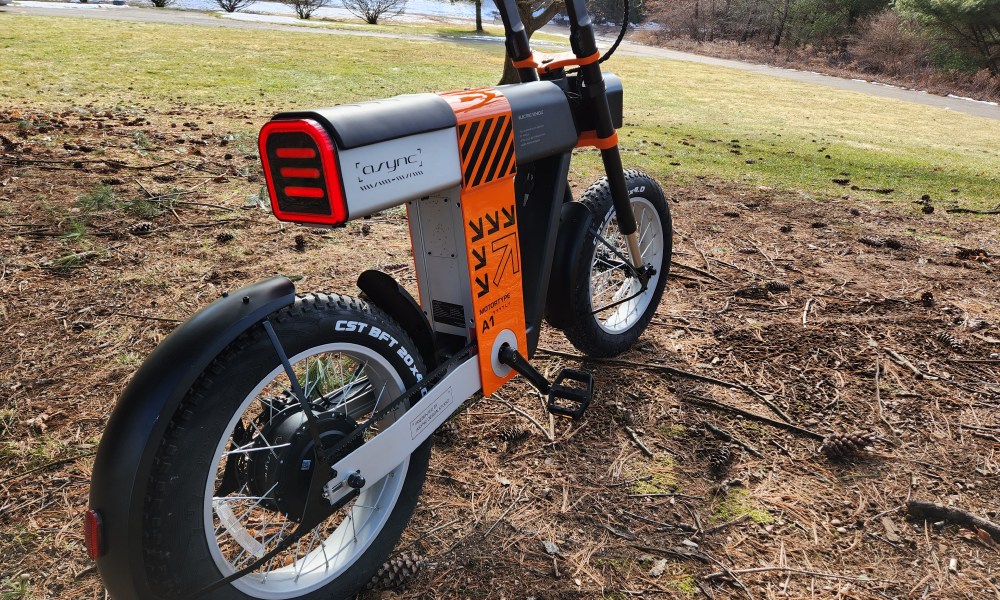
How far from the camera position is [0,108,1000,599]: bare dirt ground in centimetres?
203

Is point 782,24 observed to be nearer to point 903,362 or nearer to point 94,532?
point 903,362

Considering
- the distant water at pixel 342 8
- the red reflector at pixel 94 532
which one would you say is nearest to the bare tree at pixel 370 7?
the distant water at pixel 342 8

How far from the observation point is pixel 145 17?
2273 cm

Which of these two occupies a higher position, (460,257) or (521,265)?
(460,257)

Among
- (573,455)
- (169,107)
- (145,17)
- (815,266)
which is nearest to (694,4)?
(145,17)

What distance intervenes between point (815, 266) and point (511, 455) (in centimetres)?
290

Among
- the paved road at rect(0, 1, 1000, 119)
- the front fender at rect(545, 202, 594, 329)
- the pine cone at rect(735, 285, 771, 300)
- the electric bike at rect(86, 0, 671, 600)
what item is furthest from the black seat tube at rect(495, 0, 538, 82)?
the paved road at rect(0, 1, 1000, 119)

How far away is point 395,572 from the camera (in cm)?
195

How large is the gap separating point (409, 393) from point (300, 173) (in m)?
0.69

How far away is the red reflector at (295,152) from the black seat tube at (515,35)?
1.08 metres

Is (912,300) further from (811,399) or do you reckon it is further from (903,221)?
(903,221)

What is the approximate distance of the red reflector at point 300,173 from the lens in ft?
5.04

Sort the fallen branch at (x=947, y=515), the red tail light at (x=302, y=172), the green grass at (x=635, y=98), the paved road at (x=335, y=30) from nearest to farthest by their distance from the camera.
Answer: the red tail light at (x=302, y=172) → the fallen branch at (x=947, y=515) → the green grass at (x=635, y=98) → the paved road at (x=335, y=30)

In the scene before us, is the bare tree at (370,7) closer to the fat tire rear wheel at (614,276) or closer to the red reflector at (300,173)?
the fat tire rear wheel at (614,276)
